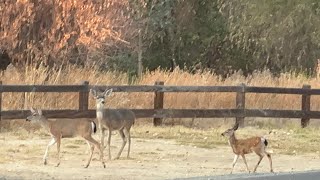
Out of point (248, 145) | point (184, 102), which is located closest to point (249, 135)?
point (184, 102)

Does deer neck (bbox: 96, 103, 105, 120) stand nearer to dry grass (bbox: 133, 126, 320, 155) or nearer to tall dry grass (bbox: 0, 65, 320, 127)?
dry grass (bbox: 133, 126, 320, 155)

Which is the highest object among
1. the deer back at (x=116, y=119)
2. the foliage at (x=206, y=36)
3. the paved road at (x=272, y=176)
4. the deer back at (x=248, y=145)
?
the foliage at (x=206, y=36)

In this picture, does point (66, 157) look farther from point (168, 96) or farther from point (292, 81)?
point (292, 81)

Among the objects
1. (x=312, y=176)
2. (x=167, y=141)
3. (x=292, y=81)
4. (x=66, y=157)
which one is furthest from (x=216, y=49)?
(x=312, y=176)

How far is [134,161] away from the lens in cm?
1656

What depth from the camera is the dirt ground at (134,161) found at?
14359mm

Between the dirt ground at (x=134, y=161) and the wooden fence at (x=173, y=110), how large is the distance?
3.85 feet

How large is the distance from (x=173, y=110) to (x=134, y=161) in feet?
22.4

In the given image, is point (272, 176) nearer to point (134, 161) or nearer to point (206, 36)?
point (134, 161)

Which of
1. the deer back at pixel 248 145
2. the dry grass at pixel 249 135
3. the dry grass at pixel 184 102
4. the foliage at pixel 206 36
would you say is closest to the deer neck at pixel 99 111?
the dry grass at pixel 184 102

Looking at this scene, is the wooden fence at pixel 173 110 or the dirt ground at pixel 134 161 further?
the wooden fence at pixel 173 110

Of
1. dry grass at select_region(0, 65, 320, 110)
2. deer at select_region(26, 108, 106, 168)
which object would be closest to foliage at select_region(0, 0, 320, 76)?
dry grass at select_region(0, 65, 320, 110)

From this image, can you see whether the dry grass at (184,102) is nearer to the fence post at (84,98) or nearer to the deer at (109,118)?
the fence post at (84,98)

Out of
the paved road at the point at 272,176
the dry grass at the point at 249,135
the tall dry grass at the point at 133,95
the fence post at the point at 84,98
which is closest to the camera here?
the paved road at the point at 272,176
